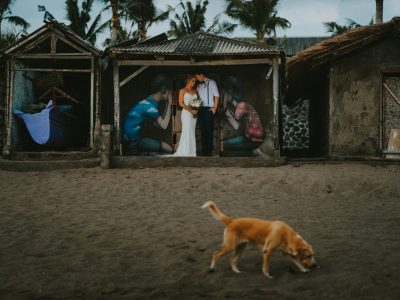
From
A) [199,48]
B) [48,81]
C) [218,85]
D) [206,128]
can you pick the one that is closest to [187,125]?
[206,128]

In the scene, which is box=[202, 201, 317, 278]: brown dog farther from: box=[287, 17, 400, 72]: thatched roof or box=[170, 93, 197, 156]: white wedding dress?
box=[287, 17, 400, 72]: thatched roof

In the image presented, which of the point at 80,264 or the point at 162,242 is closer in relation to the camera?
the point at 80,264

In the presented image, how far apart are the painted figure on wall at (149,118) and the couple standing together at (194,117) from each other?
0.81m

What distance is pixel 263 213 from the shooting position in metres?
7.12

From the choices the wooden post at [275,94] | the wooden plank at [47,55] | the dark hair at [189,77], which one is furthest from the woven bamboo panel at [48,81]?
the wooden post at [275,94]

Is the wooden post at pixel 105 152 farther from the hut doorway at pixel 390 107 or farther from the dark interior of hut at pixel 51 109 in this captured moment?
the hut doorway at pixel 390 107

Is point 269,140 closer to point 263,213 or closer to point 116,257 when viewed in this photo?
point 263,213

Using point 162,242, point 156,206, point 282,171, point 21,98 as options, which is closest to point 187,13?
point 21,98

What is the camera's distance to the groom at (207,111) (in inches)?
469

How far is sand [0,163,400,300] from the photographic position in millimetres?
4113

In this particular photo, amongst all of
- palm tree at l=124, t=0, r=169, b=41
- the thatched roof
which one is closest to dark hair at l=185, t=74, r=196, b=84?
the thatched roof

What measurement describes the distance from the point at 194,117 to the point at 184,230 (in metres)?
6.09

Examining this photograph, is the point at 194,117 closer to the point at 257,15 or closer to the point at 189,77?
the point at 189,77

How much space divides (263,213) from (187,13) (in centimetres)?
2427
